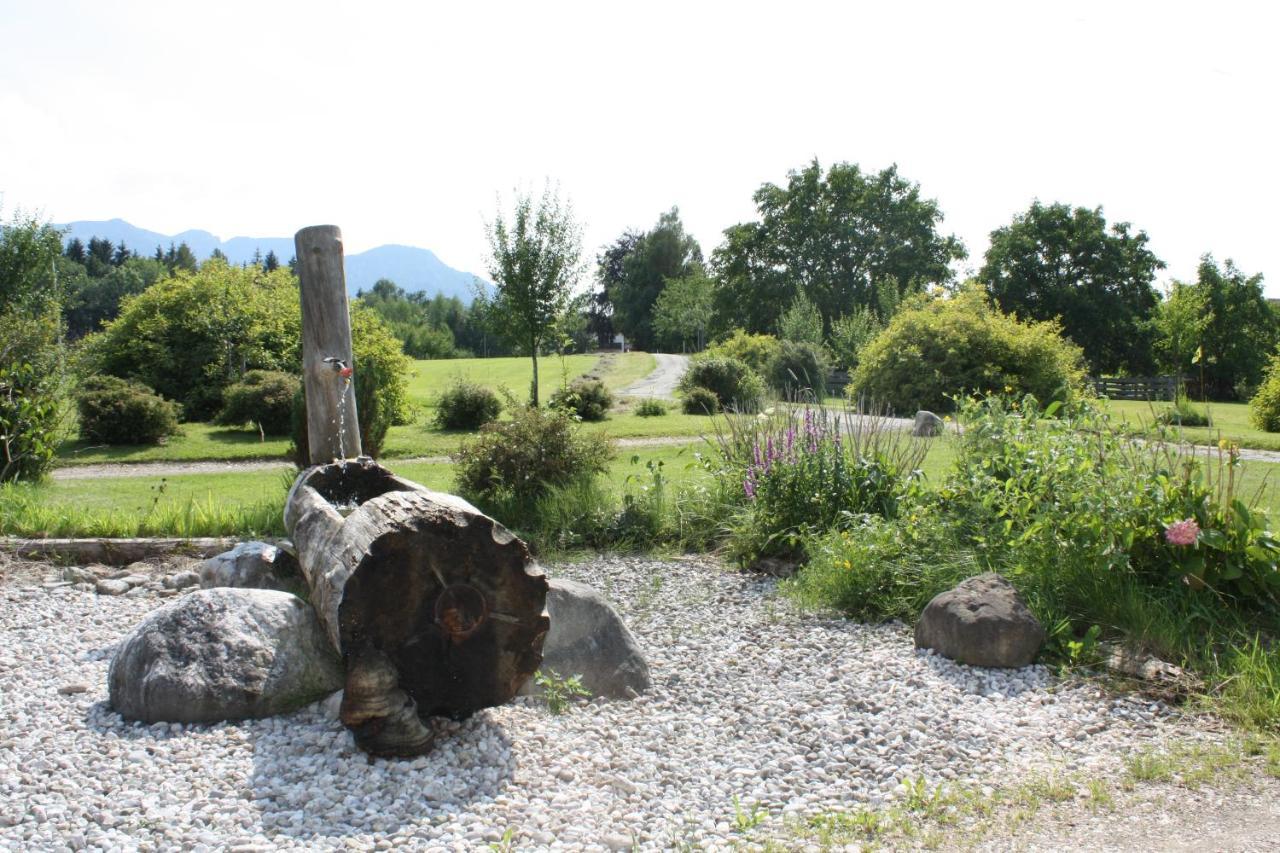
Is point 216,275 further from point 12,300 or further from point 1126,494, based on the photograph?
point 1126,494

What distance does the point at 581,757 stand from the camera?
3.26 metres

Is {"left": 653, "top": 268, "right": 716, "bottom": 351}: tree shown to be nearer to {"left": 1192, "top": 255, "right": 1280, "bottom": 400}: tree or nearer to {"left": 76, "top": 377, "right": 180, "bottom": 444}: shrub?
{"left": 1192, "top": 255, "right": 1280, "bottom": 400}: tree

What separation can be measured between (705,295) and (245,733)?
44.7 metres

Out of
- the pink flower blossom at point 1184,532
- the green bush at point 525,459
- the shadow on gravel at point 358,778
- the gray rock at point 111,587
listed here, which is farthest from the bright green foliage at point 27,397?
the pink flower blossom at point 1184,532

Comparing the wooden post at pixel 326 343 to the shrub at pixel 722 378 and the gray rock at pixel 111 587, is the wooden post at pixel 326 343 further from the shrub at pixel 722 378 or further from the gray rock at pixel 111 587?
the shrub at pixel 722 378

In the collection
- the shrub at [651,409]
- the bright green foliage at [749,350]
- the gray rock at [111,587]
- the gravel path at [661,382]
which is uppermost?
the bright green foliage at [749,350]

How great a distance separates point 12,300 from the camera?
62.4 ft

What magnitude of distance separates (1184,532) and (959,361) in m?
15.9

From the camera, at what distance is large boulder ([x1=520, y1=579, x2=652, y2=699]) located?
3914mm

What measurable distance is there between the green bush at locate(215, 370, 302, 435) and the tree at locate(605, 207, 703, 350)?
137ft


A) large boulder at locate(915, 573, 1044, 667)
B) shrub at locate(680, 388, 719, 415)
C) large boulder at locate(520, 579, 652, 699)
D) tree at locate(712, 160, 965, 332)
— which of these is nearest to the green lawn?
large boulder at locate(915, 573, 1044, 667)

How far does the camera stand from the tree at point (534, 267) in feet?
59.0

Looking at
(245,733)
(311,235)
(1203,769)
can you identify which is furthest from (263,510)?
(1203,769)

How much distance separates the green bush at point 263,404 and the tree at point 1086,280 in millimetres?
31546
